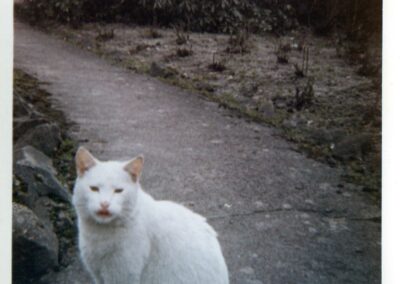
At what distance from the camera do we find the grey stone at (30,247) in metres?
1.77

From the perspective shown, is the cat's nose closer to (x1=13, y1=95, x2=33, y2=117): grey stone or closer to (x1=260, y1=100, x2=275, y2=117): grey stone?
(x1=13, y1=95, x2=33, y2=117): grey stone

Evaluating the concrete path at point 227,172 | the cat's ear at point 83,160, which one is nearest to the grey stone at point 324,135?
the concrete path at point 227,172

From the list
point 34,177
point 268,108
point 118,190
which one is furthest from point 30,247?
point 268,108

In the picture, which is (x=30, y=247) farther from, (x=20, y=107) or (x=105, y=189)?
(x=20, y=107)

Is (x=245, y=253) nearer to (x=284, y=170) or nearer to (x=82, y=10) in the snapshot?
(x=284, y=170)

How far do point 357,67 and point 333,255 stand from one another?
2.67 ft

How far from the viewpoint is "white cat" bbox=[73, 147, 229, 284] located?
1664 millimetres

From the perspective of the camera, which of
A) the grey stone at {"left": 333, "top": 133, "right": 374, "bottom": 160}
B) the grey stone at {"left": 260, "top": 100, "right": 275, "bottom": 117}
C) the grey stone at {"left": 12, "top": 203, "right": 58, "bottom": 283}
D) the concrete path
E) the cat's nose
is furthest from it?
the grey stone at {"left": 260, "top": 100, "right": 275, "bottom": 117}

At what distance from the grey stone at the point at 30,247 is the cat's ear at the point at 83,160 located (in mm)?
279

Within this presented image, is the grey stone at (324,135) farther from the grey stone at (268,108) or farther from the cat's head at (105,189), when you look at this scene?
the cat's head at (105,189)

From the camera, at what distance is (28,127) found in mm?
1993

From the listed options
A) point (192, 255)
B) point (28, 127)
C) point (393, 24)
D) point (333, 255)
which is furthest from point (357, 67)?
point (28, 127)

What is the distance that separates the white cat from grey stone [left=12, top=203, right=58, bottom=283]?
0.41 ft

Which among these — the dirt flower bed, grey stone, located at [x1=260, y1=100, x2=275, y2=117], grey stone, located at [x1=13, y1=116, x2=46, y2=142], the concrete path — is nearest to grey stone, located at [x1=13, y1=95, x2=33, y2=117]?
grey stone, located at [x1=13, y1=116, x2=46, y2=142]
